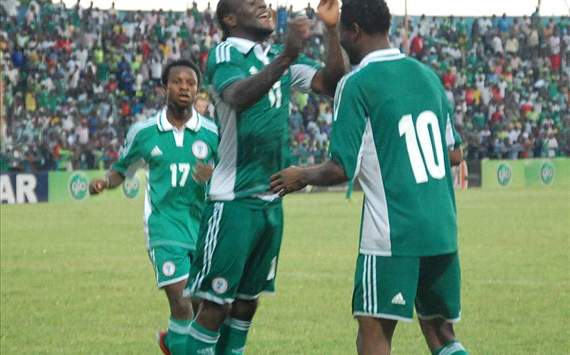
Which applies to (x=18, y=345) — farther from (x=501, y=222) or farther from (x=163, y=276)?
(x=501, y=222)

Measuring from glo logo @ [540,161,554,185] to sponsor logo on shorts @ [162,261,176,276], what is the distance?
118 ft

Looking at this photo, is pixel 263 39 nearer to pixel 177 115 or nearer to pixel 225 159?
pixel 225 159

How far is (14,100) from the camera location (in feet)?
132

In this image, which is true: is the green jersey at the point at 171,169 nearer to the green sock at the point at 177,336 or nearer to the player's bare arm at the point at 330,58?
the green sock at the point at 177,336

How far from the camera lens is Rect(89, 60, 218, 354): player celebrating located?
9.61 m

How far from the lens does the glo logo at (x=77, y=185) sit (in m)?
35.9

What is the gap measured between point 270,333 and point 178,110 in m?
2.43

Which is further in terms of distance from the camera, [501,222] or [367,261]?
[501,222]

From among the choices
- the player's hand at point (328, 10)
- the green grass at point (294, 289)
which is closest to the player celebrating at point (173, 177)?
the green grass at point (294, 289)

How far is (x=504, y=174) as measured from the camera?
44.1m

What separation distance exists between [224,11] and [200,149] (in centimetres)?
230

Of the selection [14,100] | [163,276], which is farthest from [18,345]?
[14,100]

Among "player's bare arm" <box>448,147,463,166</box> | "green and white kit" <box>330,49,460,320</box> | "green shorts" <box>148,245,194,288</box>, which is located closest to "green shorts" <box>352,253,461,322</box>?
"green and white kit" <box>330,49,460,320</box>

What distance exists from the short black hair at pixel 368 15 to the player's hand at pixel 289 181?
2.52 feet
